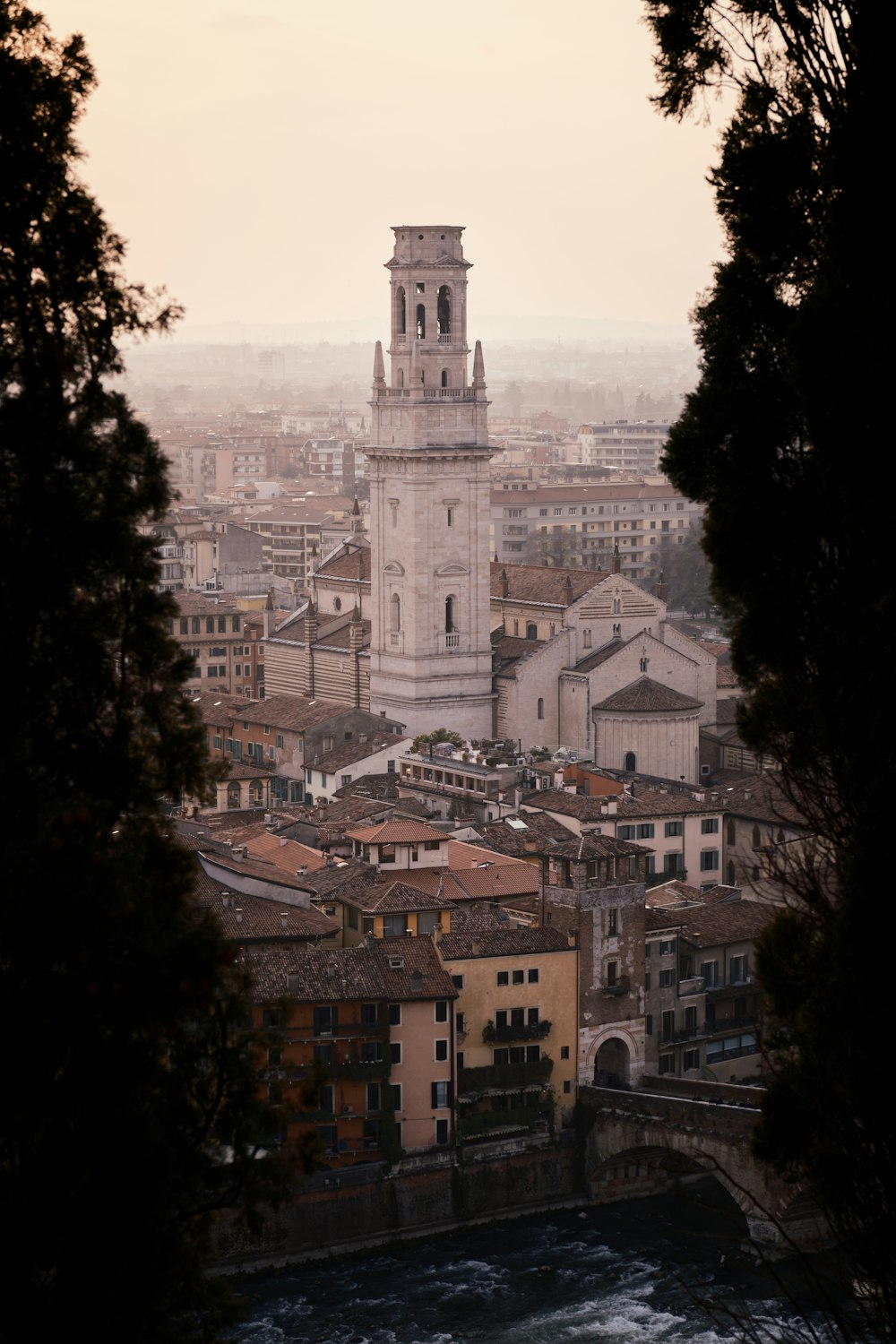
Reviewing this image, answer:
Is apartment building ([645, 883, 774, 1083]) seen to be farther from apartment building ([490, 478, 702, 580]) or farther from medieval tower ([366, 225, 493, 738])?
apartment building ([490, 478, 702, 580])

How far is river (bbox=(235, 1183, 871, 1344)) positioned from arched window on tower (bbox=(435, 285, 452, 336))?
1985cm

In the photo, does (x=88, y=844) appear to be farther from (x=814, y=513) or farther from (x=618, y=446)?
(x=618, y=446)

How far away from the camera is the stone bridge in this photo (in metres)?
26.3

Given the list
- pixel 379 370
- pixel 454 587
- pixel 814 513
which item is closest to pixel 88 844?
pixel 814 513

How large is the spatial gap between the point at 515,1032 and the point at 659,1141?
72.2 inches

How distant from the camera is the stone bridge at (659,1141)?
26.3m

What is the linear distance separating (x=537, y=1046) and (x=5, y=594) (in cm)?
1945

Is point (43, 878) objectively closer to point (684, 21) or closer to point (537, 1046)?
point (684, 21)

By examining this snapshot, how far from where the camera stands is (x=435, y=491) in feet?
141

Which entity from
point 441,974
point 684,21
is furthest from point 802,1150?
point 441,974

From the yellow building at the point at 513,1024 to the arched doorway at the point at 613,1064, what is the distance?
2.05 feet

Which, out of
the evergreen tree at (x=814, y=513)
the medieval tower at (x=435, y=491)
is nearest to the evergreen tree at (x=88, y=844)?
the evergreen tree at (x=814, y=513)

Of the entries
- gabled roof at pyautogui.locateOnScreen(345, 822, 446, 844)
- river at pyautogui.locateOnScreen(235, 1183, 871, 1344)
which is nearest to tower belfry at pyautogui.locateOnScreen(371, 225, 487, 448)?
gabled roof at pyautogui.locateOnScreen(345, 822, 446, 844)

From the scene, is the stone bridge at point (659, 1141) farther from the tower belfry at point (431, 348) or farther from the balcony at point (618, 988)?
the tower belfry at point (431, 348)
